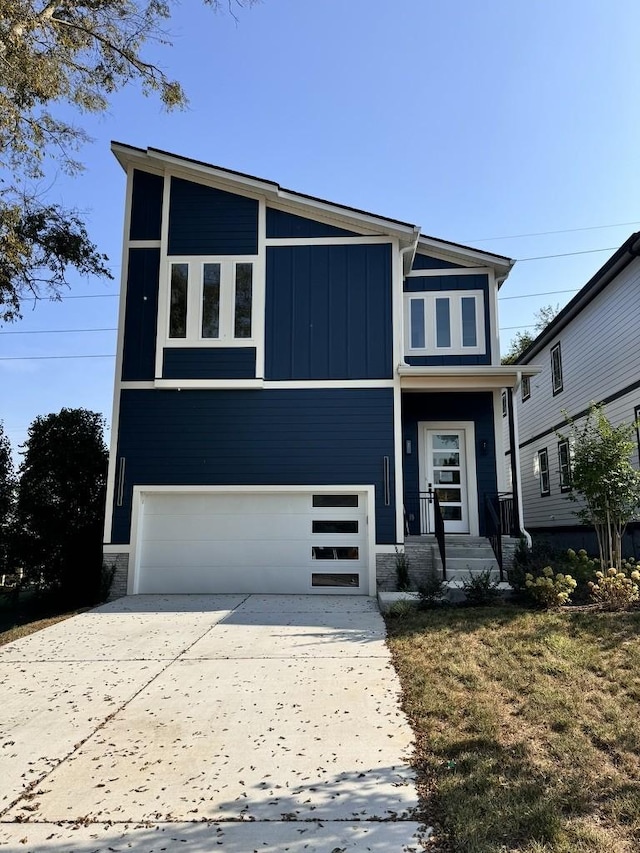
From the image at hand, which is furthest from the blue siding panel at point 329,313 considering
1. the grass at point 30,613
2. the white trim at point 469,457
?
the grass at point 30,613

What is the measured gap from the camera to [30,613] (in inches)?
445

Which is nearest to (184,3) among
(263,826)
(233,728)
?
(233,728)

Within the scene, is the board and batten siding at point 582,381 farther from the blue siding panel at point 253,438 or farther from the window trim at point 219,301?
the window trim at point 219,301

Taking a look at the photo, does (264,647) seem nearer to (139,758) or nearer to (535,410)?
(139,758)

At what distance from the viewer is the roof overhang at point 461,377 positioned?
432 inches

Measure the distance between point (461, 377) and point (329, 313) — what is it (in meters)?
2.76

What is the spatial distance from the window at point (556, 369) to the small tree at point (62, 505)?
1218 centimetres

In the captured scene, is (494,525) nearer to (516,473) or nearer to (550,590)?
(516,473)

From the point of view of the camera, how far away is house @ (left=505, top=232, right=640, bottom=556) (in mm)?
12594

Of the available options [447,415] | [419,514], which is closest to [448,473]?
[419,514]

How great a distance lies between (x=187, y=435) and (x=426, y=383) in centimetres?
451

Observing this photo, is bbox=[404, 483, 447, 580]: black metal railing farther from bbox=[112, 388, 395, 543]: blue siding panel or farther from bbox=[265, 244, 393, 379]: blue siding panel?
bbox=[265, 244, 393, 379]: blue siding panel

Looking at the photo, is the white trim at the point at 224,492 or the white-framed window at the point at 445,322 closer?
the white trim at the point at 224,492

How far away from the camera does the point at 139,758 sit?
378 cm
